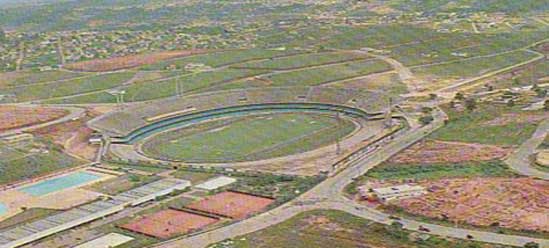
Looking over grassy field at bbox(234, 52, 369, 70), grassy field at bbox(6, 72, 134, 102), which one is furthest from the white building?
grassy field at bbox(234, 52, 369, 70)

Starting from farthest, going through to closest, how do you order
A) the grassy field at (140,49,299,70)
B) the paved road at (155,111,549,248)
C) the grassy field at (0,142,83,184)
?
the grassy field at (140,49,299,70), the grassy field at (0,142,83,184), the paved road at (155,111,549,248)

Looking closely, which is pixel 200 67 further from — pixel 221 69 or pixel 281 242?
pixel 281 242

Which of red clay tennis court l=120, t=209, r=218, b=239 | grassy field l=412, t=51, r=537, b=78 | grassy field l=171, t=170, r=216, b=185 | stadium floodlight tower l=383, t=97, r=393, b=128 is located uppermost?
red clay tennis court l=120, t=209, r=218, b=239

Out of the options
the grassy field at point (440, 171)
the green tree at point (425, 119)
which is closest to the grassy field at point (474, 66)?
the green tree at point (425, 119)

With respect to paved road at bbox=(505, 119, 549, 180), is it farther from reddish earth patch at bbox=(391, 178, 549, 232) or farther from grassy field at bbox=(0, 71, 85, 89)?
Result: grassy field at bbox=(0, 71, 85, 89)

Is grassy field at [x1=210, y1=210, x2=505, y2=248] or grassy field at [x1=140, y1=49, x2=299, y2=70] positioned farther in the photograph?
grassy field at [x1=140, y1=49, x2=299, y2=70]

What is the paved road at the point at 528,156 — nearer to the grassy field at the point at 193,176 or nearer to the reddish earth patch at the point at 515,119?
the reddish earth patch at the point at 515,119
